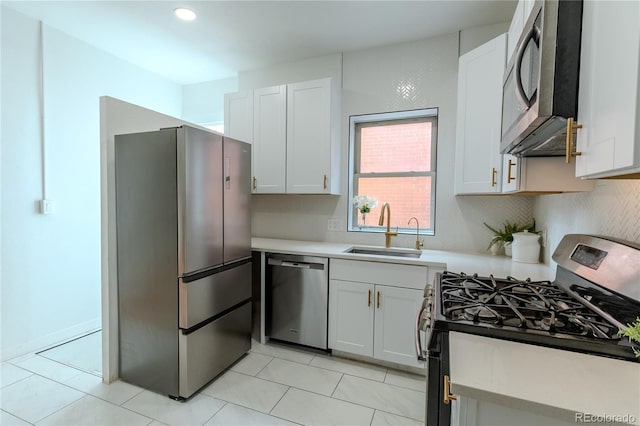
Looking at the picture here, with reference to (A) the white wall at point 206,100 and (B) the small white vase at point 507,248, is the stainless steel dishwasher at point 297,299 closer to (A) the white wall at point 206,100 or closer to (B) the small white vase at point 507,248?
(B) the small white vase at point 507,248

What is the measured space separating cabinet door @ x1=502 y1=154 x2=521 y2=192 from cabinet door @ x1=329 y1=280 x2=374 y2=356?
1163 mm

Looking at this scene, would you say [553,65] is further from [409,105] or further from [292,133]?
[292,133]

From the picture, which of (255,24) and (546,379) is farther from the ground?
(255,24)

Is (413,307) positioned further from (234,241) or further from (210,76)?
(210,76)

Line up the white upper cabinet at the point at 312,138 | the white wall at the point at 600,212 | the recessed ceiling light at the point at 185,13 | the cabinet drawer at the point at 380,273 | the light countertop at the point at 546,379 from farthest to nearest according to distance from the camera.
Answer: the white upper cabinet at the point at 312,138 → the recessed ceiling light at the point at 185,13 → the cabinet drawer at the point at 380,273 → the white wall at the point at 600,212 → the light countertop at the point at 546,379

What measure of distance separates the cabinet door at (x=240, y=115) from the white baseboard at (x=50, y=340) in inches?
93.1

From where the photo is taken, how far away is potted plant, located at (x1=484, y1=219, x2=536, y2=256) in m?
2.38

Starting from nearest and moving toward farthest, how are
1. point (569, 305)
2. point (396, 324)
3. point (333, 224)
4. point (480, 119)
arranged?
point (569, 305) < point (480, 119) < point (396, 324) < point (333, 224)

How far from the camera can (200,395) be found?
203 cm

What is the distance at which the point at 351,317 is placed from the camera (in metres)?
2.43

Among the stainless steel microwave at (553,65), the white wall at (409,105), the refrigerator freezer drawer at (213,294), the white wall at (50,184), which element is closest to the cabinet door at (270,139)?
the white wall at (409,105)

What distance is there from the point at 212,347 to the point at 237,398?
1.26 ft

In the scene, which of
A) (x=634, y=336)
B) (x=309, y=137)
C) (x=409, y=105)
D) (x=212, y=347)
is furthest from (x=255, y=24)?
(x=634, y=336)

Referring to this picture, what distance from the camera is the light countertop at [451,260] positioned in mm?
1829
